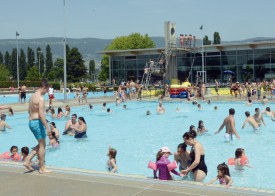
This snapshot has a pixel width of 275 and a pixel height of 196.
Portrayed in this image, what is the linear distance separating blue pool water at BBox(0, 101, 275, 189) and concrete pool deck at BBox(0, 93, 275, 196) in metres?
2.80

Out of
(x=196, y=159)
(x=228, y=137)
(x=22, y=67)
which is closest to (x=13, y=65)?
(x=22, y=67)

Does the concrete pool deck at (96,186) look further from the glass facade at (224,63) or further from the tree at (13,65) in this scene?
the tree at (13,65)

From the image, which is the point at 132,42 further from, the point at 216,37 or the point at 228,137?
the point at 228,137

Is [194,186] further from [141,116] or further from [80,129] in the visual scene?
[141,116]

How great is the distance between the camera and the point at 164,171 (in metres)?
6.26

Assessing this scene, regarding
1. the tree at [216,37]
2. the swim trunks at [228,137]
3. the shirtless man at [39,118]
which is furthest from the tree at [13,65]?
the shirtless man at [39,118]

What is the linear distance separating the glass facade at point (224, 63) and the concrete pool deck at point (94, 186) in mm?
33764

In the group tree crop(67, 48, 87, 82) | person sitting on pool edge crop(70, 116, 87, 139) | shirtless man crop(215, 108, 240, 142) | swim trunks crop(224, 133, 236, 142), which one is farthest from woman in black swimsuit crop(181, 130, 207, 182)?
tree crop(67, 48, 87, 82)

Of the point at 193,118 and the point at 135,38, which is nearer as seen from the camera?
the point at 193,118

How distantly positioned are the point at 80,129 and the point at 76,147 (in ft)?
3.94

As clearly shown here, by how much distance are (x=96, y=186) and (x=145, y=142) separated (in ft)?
26.8

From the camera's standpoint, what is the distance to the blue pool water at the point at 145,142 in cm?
964

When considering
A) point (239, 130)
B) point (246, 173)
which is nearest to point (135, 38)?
point (239, 130)

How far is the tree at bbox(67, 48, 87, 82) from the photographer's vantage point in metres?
75.2
